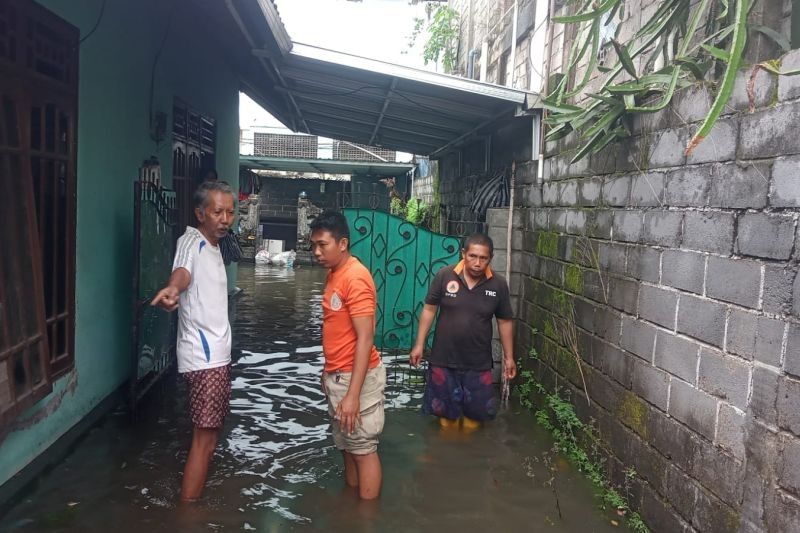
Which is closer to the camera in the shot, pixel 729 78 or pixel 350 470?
pixel 729 78

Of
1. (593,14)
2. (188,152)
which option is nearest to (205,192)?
(593,14)

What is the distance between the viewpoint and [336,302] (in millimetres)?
3398

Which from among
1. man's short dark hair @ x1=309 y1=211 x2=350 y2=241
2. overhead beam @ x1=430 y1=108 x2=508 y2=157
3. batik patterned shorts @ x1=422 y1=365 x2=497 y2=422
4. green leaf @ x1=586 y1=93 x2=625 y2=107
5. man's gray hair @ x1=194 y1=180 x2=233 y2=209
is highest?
overhead beam @ x1=430 y1=108 x2=508 y2=157

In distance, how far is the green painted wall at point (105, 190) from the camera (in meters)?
4.01

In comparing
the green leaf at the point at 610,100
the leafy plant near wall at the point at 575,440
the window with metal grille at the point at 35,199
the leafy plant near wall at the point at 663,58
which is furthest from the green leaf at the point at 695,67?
the window with metal grille at the point at 35,199

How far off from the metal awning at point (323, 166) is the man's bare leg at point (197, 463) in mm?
14513

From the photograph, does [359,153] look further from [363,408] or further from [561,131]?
[363,408]

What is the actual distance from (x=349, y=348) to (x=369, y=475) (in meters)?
0.77

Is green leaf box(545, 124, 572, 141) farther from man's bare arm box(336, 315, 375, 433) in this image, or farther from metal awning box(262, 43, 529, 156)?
man's bare arm box(336, 315, 375, 433)

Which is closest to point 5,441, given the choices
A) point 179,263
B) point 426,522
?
point 179,263

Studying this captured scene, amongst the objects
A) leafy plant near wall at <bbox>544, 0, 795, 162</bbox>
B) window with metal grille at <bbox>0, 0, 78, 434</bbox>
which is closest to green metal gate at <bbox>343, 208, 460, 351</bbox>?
leafy plant near wall at <bbox>544, 0, 795, 162</bbox>

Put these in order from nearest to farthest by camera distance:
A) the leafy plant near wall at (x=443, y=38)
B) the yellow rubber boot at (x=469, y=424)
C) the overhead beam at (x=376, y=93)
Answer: the yellow rubber boot at (x=469, y=424) → the overhead beam at (x=376, y=93) → the leafy plant near wall at (x=443, y=38)

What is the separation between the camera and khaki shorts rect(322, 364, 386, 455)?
3.45 metres

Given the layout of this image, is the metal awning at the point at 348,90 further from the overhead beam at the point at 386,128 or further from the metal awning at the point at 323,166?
the metal awning at the point at 323,166
